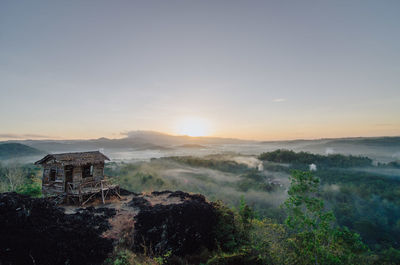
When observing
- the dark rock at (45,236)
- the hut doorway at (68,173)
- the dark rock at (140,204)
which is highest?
the hut doorway at (68,173)

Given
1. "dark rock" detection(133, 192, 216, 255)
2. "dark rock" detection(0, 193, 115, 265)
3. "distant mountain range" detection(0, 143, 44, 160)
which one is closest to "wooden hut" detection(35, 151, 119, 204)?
"dark rock" detection(0, 193, 115, 265)

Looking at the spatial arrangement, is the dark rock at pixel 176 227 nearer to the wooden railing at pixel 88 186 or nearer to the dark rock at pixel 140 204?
the dark rock at pixel 140 204

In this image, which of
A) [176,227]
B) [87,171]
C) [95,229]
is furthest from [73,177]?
[176,227]

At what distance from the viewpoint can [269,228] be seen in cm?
1650

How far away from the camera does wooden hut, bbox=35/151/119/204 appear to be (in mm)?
15984

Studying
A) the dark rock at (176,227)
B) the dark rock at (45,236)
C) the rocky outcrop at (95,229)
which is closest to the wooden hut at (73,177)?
the rocky outcrop at (95,229)

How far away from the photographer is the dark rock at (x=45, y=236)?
7.45 m

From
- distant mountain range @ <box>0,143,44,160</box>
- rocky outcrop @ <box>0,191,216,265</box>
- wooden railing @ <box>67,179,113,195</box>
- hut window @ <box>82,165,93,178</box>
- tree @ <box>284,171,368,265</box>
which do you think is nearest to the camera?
rocky outcrop @ <box>0,191,216,265</box>

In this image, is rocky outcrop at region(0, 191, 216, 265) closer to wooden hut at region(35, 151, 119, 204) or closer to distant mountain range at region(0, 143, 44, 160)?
wooden hut at region(35, 151, 119, 204)

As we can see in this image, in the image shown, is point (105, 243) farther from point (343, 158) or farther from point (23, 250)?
point (343, 158)

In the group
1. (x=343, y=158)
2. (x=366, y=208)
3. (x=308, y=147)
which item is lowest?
(x=366, y=208)

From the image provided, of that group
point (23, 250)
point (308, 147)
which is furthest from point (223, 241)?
point (308, 147)

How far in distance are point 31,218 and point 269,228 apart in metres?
17.6

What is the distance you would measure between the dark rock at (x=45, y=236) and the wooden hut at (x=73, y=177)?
506 centimetres
